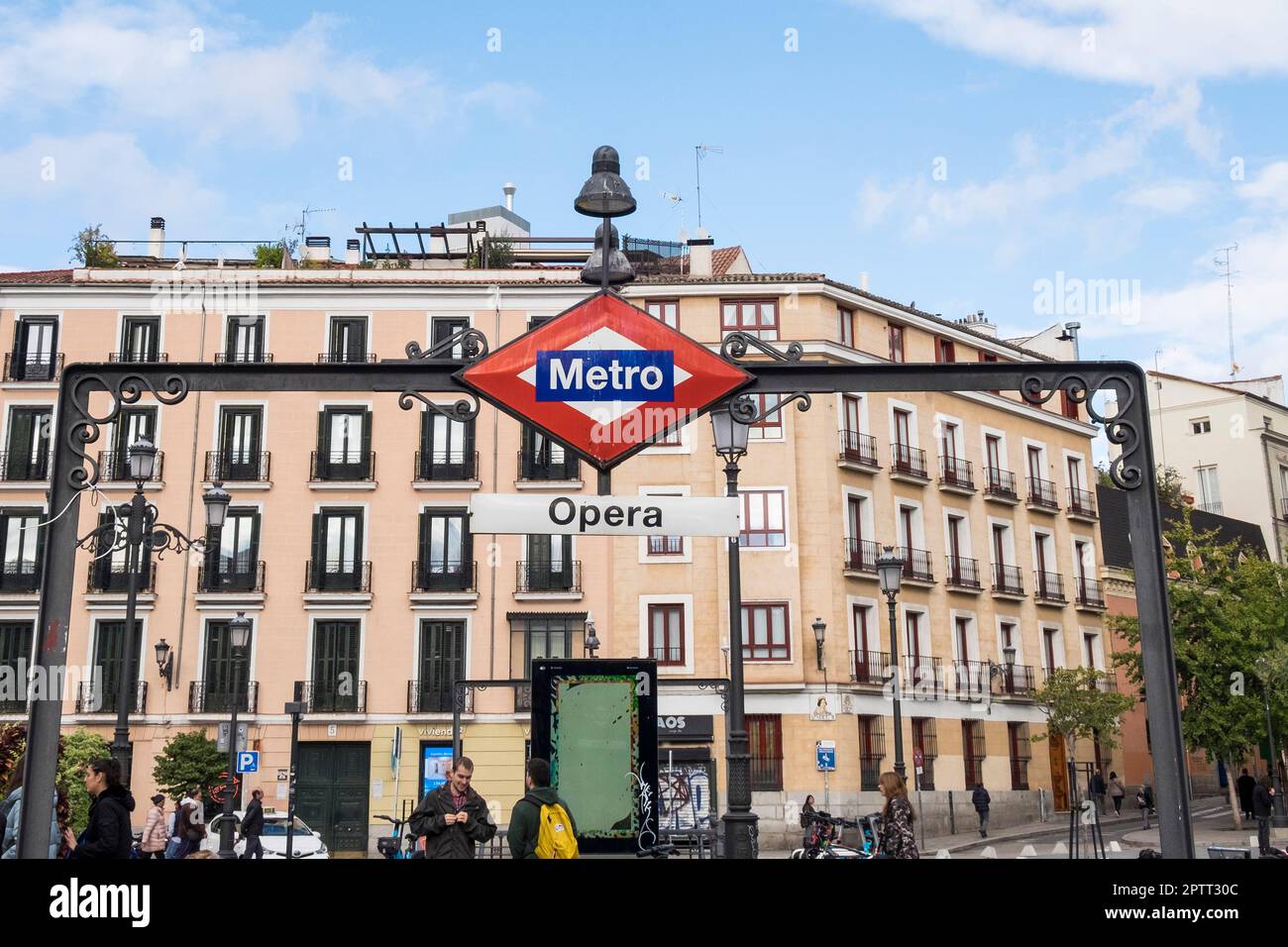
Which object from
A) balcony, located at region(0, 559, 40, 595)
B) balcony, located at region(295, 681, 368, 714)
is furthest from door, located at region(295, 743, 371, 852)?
balcony, located at region(0, 559, 40, 595)

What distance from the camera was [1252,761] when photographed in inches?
1886

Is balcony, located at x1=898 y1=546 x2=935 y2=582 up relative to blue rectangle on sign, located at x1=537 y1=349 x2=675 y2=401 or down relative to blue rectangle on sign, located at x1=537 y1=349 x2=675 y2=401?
up

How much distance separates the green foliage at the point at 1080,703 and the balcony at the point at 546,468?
53.9 feet

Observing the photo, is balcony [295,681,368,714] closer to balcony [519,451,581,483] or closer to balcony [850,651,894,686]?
balcony [519,451,581,483]

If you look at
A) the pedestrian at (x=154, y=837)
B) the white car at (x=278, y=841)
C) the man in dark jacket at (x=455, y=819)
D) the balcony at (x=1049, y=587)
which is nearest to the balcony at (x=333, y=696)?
the white car at (x=278, y=841)

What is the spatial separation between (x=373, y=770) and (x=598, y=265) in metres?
31.4

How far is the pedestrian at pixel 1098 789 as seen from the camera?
3947cm

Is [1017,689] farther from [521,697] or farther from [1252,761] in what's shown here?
[521,697]

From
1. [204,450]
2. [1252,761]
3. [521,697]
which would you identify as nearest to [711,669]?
[521,697]

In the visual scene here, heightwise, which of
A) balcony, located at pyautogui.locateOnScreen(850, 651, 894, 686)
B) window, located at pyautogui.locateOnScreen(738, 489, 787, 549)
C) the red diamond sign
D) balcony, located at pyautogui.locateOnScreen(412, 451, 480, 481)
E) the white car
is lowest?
the white car

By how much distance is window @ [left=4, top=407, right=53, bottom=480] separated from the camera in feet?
130

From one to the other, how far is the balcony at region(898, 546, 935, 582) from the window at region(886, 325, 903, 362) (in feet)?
23.1

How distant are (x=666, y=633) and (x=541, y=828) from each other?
30.6 metres

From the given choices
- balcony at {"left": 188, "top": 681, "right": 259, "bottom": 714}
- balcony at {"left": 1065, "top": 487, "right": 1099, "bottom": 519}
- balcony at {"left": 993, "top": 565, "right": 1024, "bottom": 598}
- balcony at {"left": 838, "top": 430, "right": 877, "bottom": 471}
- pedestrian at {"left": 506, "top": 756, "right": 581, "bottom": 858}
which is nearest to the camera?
pedestrian at {"left": 506, "top": 756, "right": 581, "bottom": 858}
